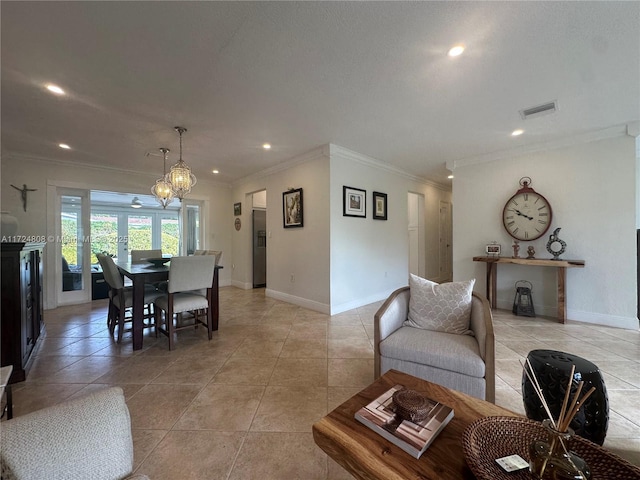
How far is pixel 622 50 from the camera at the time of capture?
1798mm

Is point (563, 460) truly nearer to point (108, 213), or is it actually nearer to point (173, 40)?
point (173, 40)

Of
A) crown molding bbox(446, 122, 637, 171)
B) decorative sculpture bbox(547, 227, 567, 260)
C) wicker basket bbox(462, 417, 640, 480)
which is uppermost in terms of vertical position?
crown molding bbox(446, 122, 637, 171)

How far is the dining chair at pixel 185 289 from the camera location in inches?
104

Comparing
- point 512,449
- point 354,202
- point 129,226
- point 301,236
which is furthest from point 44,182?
point 512,449

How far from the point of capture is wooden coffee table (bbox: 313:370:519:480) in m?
0.79

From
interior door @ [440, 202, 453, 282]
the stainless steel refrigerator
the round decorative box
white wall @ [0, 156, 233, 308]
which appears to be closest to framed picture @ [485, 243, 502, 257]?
interior door @ [440, 202, 453, 282]

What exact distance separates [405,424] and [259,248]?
506 cm

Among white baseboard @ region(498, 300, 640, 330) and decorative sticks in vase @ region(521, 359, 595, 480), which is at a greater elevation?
decorative sticks in vase @ region(521, 359, 595, 480)

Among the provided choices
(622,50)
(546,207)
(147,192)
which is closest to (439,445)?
(622,50)

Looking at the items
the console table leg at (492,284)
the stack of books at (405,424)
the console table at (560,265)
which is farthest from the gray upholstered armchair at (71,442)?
the console table leg at (492,284)

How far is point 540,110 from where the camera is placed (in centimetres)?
263

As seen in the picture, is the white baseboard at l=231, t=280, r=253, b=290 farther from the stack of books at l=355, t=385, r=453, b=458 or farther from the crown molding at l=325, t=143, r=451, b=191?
the stack of books at l=355, t=385, r=453, b=458

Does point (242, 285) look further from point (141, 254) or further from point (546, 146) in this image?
point (546, 146)

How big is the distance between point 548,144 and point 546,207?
0.87 meters
